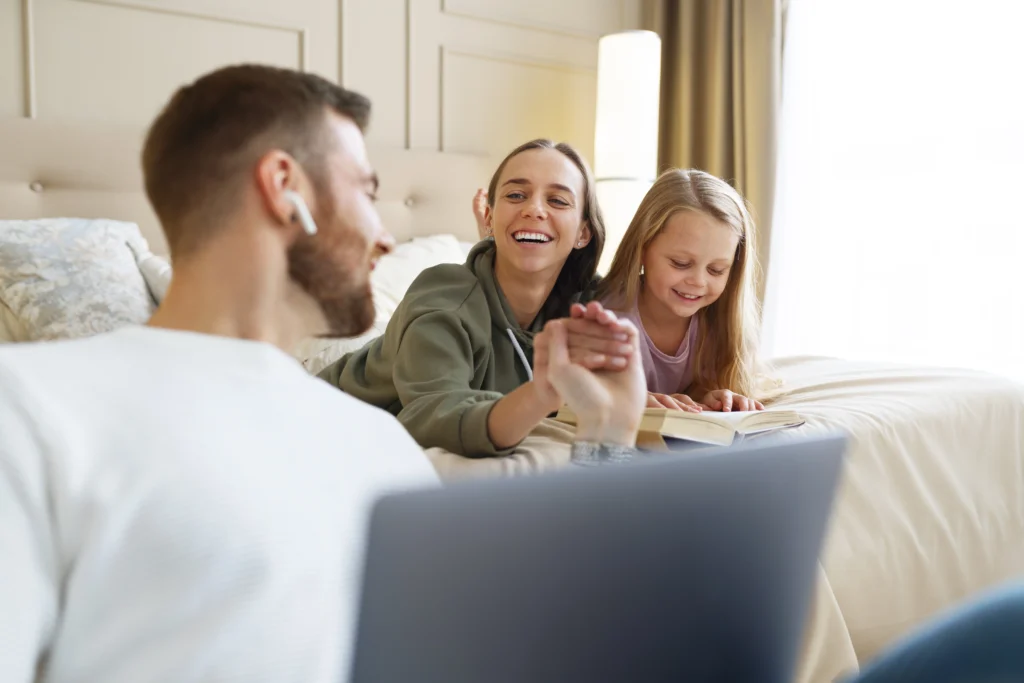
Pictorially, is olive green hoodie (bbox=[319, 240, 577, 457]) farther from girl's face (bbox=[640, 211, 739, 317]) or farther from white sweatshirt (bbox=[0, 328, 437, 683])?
white sweatshirt (bbox=[0, 328, 437, 683])

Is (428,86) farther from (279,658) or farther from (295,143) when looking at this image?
(279,658)

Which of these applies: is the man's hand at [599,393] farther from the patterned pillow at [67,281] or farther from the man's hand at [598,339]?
the patterned pillow at [67,281]

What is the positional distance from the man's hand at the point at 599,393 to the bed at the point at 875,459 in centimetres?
18

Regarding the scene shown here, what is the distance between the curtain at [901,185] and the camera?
2.79 meters

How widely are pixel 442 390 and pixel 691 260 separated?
672mm

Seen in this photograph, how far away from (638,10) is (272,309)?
3.54m

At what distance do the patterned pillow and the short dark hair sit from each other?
1.21m

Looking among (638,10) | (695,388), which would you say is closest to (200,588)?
(695,388)

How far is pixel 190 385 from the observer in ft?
2.01

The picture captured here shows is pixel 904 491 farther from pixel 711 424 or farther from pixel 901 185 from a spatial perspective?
pixel 901 185

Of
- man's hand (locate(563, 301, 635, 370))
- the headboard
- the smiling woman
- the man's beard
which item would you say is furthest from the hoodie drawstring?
the headboard

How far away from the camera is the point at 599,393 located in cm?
99

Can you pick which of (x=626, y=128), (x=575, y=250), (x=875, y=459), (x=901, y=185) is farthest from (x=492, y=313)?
(x=901, y=185)

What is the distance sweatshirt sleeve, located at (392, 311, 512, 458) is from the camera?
126 cm
